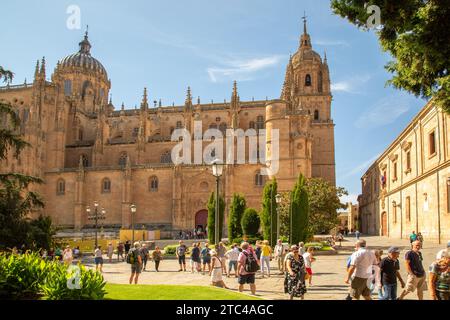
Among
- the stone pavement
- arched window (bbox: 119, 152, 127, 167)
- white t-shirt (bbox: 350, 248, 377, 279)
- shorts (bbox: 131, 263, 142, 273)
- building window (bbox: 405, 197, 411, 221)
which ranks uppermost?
arched window (bbox: 119, 152, 127, 167)

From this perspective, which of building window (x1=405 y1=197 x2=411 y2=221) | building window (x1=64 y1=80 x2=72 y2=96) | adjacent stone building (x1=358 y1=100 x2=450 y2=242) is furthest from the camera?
building window (x1=64 y1=80 x2=72 y2=96)

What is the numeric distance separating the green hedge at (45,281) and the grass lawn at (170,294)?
30.6 inches

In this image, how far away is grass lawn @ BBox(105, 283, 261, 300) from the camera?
35.0 ft

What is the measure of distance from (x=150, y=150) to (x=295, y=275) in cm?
4561

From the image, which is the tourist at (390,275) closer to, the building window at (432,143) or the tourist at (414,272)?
the tourist at (414,272)

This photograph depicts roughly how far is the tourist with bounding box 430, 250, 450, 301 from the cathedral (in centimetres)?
3727

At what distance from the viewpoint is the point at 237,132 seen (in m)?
51.5

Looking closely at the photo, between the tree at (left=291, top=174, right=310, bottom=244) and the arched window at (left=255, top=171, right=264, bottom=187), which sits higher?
the arched window at (left=255, top=171, right=264, bottom=187)

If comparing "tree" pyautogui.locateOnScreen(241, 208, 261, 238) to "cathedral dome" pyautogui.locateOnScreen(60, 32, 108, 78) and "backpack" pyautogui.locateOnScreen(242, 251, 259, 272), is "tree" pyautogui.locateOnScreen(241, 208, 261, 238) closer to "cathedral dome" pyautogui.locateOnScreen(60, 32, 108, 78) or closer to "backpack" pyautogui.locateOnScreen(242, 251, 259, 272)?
"backpack" pyautogui.locateOnScreen(242, 251, 259, 272)

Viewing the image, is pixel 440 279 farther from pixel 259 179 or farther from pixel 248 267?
pixel 259 179

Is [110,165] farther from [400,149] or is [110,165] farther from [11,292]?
[11,292]

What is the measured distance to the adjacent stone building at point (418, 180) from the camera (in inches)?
977

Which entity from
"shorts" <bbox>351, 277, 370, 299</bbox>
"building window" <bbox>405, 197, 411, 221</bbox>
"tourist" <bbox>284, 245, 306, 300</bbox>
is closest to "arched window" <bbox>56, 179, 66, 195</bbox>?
"building window" <bbox>405, 197, 411, 221</bbox>

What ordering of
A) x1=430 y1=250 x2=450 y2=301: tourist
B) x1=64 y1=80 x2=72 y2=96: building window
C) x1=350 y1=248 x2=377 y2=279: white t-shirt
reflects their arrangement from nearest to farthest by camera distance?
x1=430 y1=250 x2=450 y2=301: tourist → x1=350 y1=248 x2=377 y2=279: white t-shirt → x1=64 y1=80 x2=72 y2=96: building window
